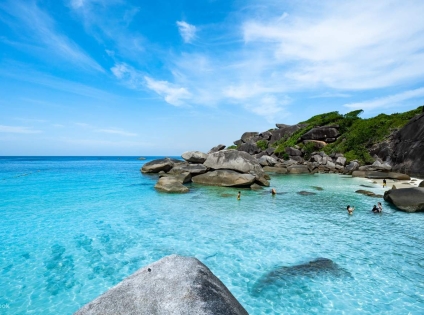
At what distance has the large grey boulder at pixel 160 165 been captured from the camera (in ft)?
107

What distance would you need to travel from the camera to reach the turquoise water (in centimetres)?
598

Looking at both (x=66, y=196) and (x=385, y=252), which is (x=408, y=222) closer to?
(x=385, y=252)

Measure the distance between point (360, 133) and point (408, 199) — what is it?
3353 centimetres

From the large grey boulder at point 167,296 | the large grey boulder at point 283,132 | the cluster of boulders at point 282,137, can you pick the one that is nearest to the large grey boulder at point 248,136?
the cluster of boulders at point 282,137

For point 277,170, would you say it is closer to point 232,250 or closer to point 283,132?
point 283,132

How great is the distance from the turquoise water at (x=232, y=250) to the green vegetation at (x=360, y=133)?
3014 cm

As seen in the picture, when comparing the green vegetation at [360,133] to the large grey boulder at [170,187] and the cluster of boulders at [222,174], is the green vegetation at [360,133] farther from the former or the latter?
the large grey boulder at [170,187]

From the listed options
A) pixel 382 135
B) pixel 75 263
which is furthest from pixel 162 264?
pixel 382 135

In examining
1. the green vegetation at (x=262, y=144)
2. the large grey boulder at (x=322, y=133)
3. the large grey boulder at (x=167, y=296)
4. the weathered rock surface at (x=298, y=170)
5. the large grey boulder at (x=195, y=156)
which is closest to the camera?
the large grey boulder at (x=167, y=296)

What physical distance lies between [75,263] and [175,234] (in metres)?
3.76

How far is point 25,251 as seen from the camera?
8.66 metres

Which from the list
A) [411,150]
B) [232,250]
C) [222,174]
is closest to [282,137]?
[411,150]

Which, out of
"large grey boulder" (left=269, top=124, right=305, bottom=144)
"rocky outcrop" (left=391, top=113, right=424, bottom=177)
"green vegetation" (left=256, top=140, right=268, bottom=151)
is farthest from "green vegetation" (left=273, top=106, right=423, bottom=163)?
"green vegetation" (left=256, top=140, right=268, bottom=151)

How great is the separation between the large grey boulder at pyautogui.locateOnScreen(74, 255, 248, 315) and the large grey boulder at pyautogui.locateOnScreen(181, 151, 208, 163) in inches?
1007
